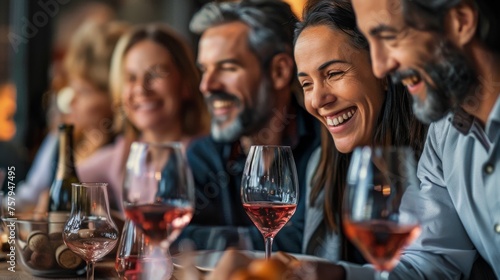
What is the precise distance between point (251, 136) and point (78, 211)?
851 millimetres

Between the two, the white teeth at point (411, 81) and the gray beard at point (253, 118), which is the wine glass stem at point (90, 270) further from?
the gray beard at point (253, 118)

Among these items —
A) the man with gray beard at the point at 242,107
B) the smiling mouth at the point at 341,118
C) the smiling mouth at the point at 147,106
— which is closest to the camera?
the smiling mouth at the point at 341,118

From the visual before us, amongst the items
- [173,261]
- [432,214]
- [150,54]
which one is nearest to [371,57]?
[432,214]

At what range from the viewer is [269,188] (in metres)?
1.25

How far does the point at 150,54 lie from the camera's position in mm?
2432

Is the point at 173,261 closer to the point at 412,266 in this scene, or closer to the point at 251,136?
the point at 412,266

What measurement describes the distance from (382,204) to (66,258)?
2.34ft

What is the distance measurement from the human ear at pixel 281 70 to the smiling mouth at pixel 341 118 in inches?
10.0

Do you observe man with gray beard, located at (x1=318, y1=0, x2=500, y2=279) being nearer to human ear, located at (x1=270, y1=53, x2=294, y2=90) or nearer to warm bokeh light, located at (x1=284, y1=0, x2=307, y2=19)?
warm bokeh light, located at (x1=284, y1=0, x2=307, y2=19)

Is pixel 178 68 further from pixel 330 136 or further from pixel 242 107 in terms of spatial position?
pixel 330 136

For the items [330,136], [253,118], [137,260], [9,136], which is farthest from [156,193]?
[9,136]

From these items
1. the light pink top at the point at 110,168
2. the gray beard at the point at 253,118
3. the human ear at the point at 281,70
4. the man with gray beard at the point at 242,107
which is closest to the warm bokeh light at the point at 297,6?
the man with gray beard at the point at 242,107

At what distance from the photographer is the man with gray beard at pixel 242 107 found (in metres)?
1.88

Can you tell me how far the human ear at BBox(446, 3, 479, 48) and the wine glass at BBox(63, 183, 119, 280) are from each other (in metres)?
0.68
